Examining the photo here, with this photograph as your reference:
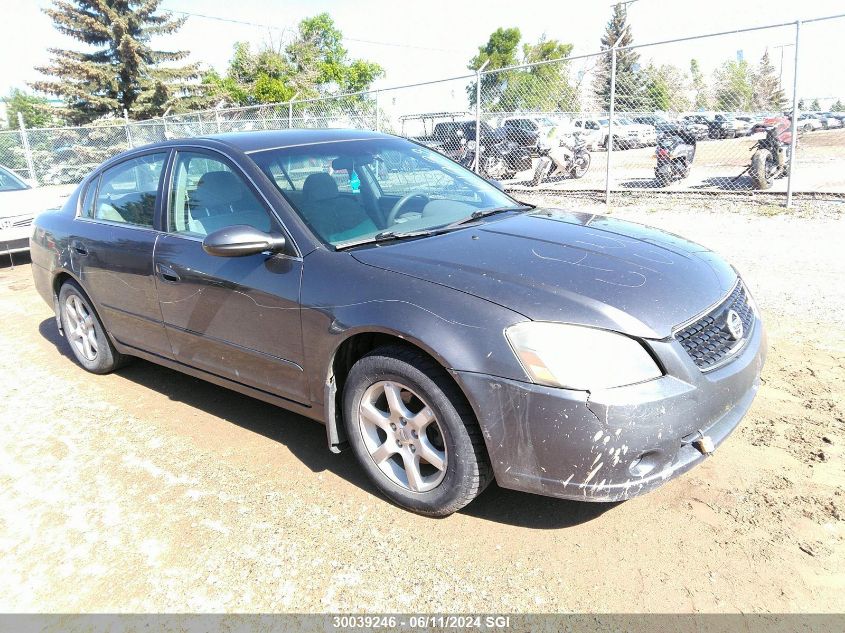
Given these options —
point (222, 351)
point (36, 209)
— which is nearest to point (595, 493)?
point (222, 351)

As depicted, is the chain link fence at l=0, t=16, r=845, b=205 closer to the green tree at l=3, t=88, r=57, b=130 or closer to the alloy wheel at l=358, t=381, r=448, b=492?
the alloy wheel at l=358, t=381, r=448, b=492

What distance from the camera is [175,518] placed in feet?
9.75

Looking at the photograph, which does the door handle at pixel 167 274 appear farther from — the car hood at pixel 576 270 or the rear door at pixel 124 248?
the car hood at pixel 576 270

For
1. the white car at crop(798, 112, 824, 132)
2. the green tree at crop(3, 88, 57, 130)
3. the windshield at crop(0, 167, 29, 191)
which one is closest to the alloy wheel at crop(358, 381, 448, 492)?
the windshield at crop(0, 167, 29, 191)

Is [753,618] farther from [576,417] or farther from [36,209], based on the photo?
[36,209]

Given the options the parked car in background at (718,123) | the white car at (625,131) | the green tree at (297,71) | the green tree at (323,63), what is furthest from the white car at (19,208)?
the green tree at (323,63)

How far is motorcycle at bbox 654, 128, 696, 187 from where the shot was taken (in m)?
12.2

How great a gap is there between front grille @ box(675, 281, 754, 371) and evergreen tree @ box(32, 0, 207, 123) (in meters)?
40.1

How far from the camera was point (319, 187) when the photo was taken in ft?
11.3

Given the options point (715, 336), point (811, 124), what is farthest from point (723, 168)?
point (715, 336)

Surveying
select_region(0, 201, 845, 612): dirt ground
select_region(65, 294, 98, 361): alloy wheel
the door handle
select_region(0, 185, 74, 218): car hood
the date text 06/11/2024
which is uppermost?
select_region(0, 185, 74, 218): car hood

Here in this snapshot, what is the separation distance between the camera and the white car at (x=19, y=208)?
355 inches

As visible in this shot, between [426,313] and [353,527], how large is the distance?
1.02m

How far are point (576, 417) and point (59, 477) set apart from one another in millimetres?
→ 2716
